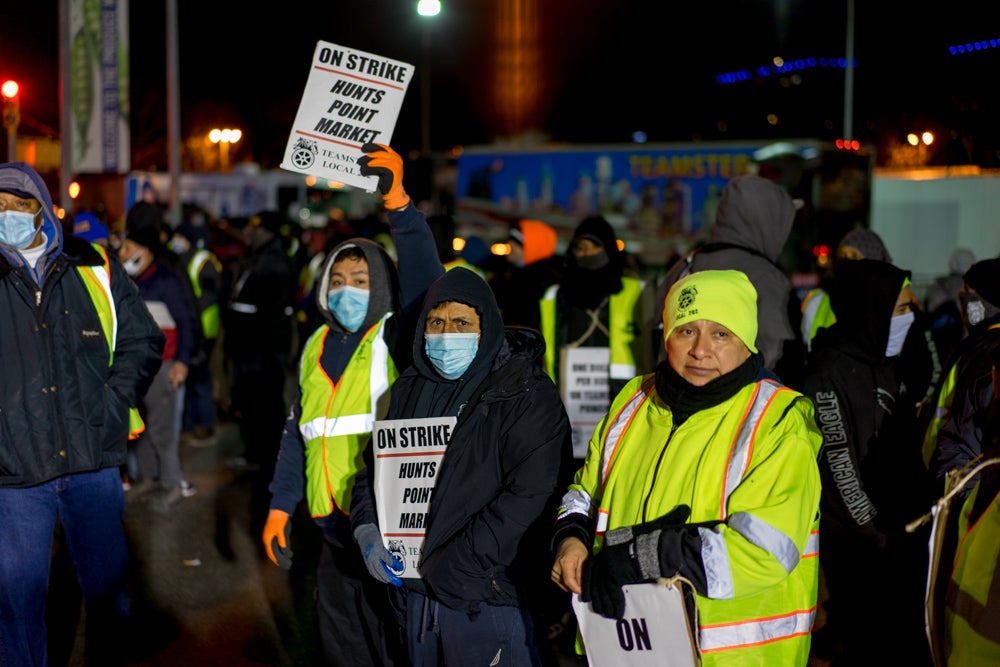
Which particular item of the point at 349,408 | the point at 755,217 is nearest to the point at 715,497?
the point at 349,408

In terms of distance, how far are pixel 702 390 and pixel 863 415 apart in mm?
2130

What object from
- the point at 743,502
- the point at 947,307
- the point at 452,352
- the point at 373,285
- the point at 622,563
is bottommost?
the point at 622,563

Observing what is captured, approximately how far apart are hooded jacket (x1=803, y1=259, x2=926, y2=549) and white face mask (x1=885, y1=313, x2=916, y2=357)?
56mm

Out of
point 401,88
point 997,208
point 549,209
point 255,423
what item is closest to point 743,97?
point 549,209

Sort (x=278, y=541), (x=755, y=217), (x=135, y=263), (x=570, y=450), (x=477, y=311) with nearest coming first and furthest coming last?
A: (x=570, y=450) < (x=477, y=311) < (x=278, y=541) < (x=755, y=217) < (x=135, y=263)

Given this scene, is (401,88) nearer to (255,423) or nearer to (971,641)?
(971,641)

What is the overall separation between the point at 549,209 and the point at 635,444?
25.6m

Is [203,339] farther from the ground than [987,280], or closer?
closer

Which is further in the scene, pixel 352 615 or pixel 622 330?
pixel 622 330

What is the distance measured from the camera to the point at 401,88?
5227 mm

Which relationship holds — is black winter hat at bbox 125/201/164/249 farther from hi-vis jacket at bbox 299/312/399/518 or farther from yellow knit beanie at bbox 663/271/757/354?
yellow knit beanie at bbox 663/271/757/354

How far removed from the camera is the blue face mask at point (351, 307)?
197 inches

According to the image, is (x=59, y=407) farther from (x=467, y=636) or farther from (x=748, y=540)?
(x=748, y=540)

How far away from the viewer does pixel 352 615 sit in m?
4.79
